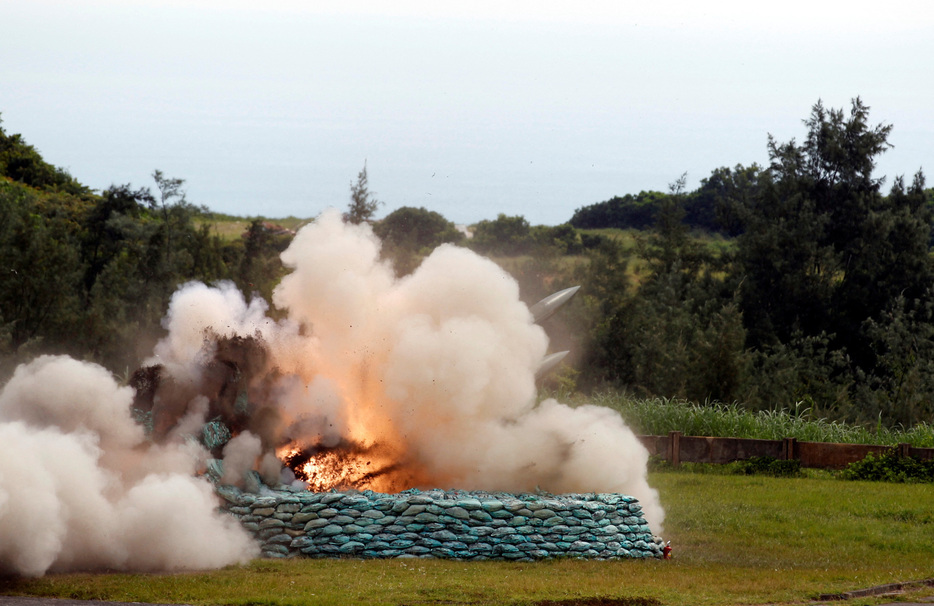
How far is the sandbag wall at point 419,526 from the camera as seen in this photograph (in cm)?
1416

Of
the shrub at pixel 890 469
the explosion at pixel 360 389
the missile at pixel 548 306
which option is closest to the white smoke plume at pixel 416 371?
the explosion at pixel 360 389

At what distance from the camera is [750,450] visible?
77.7 feet

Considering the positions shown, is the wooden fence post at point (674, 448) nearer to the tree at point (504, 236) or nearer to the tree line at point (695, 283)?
the tree line at point (695, 283)

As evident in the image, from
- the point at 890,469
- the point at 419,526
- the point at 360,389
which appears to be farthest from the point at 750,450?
the point at 419,526

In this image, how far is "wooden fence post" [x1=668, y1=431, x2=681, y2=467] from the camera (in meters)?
23.8

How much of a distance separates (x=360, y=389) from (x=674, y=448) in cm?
964

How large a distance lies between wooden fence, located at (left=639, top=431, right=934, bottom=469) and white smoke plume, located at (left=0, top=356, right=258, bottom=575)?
12318mm

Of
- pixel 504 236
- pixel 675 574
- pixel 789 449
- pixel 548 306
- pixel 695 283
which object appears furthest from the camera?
pixel 504 236

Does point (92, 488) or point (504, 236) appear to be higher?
point (504, 236)

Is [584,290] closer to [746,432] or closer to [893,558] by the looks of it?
[746,432]

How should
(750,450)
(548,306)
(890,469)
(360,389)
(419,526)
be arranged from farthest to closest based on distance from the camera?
(750,450)
(890,469)
(548,306)
(360,389)
(419,526)

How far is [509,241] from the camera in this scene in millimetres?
48812

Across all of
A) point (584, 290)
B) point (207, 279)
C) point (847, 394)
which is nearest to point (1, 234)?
point (207, 279)

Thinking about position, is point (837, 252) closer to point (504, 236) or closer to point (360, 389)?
point (504, 236)
